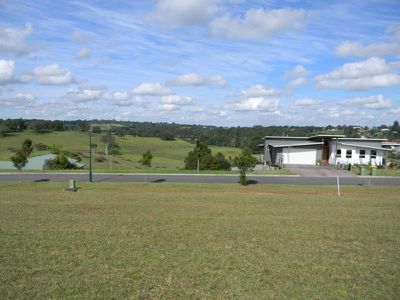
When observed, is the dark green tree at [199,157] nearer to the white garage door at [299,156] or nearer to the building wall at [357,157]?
the white garage door at [299,156]

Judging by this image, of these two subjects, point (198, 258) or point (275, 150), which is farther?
point (275, 150)

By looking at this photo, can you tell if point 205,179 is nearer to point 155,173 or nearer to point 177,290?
point 155,173

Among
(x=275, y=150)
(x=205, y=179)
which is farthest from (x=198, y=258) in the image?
(x=275, y=150)

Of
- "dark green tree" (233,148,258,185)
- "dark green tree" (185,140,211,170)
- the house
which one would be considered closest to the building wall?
the house

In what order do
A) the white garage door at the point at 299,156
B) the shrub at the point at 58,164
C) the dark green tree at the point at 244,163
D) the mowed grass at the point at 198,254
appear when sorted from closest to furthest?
the mowed grass at the point at 198,254 → the dark green tree at the point at 244,163 → the shrub at the point at 58,164 → the white garage door at the point at 299,156

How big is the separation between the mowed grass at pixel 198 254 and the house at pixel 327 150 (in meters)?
35.3

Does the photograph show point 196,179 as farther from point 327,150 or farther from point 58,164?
point 327,150

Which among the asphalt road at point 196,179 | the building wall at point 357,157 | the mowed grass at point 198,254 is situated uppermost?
the building wall at point 357,157

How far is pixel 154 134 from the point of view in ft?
456

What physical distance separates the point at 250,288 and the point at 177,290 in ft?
3.96

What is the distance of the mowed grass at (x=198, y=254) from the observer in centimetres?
664

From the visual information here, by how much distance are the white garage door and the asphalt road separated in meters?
13.7

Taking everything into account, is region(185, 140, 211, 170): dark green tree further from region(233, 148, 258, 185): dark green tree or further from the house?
region(233, 148, 258, 185): dark green tree

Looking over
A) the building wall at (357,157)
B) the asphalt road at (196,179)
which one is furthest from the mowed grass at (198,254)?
the building wall at (357,157)
